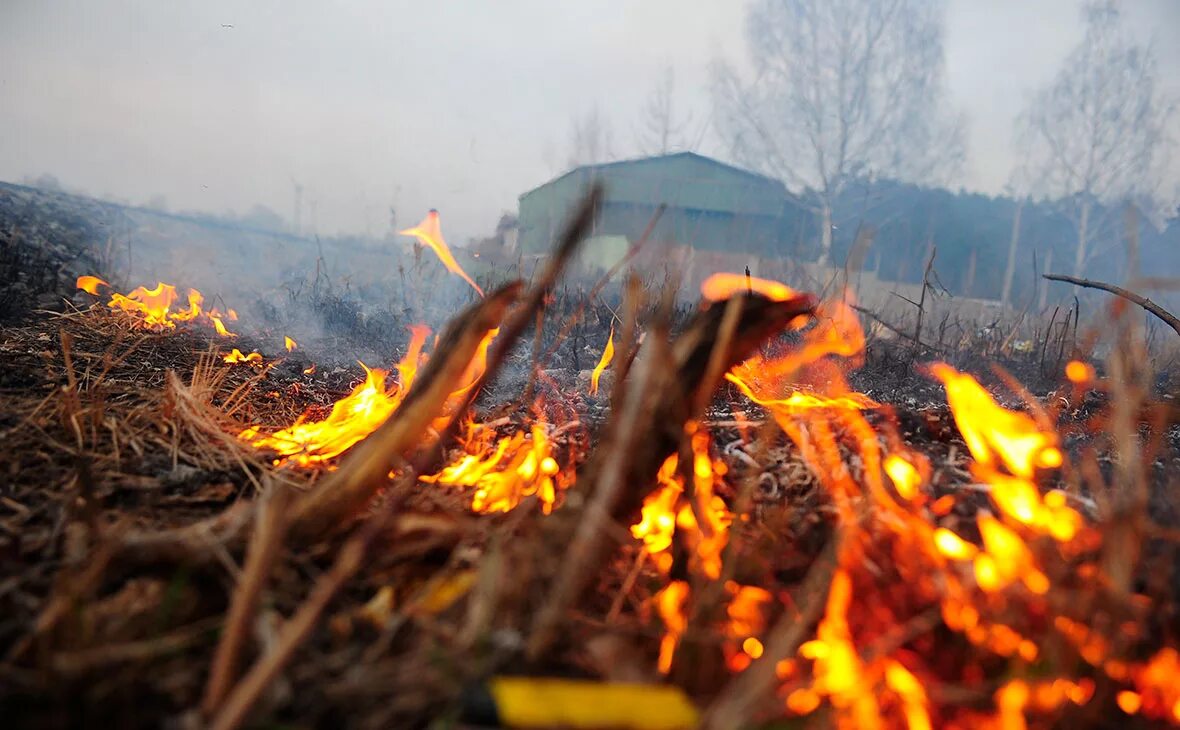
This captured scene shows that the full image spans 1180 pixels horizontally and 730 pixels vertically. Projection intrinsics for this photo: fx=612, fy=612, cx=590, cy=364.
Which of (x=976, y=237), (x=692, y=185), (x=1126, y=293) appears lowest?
(x=1126, y=293)

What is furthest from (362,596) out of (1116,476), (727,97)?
(727,97)

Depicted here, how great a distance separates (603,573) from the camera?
1.80 metres

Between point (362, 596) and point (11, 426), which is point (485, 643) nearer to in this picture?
point (362, 596)

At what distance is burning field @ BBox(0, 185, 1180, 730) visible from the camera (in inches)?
48.0

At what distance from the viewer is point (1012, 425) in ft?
7.06

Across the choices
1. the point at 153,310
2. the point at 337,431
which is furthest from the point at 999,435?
the point at 153,310

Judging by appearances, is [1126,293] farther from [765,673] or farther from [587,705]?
[587,705]

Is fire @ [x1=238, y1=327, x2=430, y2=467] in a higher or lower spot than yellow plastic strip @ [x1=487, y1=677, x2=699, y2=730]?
higher

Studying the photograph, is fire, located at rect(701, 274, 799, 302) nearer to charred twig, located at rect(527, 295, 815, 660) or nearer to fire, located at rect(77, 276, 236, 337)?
charred twig, located at rect(527, 295, 815, 660)

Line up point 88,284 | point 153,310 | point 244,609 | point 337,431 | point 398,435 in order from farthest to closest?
point 88,284
point 153,310
point 337,431
point 398,435
point 244,609

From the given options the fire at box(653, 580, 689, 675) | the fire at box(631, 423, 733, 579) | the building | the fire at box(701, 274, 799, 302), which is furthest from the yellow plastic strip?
the building

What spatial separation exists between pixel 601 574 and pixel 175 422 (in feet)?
6.85

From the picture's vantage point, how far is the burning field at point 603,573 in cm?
122

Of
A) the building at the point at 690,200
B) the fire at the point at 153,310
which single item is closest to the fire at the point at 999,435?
the fire at the point at 153,310
